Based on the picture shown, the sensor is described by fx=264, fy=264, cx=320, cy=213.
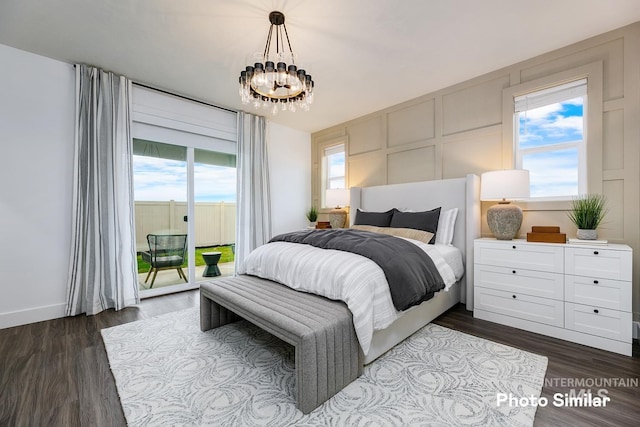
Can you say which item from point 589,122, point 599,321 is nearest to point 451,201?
point 589,122

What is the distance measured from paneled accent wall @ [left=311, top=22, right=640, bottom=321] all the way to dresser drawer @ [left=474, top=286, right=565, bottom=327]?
0.71 meters

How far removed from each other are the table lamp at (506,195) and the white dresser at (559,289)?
171 mm

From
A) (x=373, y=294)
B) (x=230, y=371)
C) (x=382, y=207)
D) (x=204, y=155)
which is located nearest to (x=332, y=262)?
(x=373, y=294)

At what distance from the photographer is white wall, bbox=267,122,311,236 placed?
481 cm

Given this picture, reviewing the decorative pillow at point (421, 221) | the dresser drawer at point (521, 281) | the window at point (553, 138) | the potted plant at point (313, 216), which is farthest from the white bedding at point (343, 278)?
the potted plant at point (313, 216)

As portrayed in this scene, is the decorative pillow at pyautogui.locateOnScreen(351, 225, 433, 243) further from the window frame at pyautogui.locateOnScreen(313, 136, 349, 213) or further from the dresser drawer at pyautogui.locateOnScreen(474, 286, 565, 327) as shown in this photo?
the window frame at pyautogui.locateOnScreen(313, 136, 349, 213)

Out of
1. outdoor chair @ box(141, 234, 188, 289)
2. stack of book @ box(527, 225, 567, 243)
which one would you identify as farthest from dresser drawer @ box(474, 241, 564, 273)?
outdoor chair @ box(141, 234, 188, 289)

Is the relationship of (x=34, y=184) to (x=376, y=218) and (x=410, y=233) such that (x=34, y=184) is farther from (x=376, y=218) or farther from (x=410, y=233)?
(x=410, y=233)

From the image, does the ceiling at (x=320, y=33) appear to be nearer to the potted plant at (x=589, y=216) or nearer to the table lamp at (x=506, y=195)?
the table lamp at (x=506, y=195)

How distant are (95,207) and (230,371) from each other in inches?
97.0

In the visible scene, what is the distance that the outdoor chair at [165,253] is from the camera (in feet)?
11.5

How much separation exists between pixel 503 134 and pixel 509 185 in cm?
78

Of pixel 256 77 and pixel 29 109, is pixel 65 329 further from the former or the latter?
pixel 256 77

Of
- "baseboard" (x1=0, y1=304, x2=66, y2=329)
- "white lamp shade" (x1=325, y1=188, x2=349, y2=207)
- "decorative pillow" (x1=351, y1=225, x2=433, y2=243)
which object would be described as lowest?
"baseboard" (x1=0, y1=304, x2=66, y2=329)
